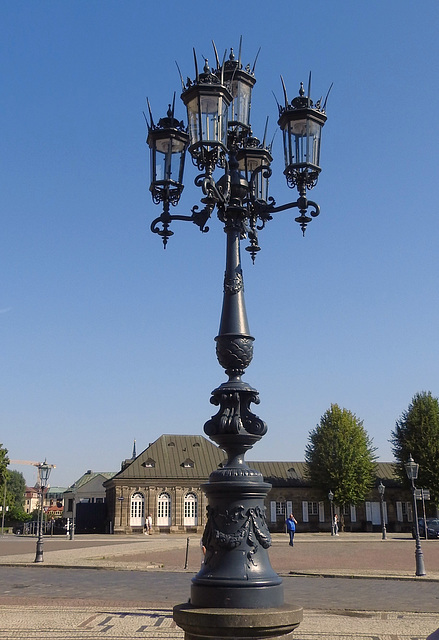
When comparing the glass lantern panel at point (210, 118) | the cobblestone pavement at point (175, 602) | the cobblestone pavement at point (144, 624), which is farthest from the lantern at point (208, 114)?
the cobblestone pavement at point (144, 624)

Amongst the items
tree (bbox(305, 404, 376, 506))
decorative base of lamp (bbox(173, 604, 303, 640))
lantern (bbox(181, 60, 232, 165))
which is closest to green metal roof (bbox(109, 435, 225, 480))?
tree (bbox(305, 404, 376, 506))

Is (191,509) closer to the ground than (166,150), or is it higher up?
closer to the ground

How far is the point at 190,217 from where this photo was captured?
318 inches

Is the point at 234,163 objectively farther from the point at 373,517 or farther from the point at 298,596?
the point at 373,517

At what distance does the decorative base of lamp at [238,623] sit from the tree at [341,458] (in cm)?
5048

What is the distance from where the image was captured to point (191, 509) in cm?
5353

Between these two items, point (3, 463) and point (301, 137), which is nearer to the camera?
point (301, 137)

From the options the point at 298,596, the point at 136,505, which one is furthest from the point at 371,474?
the point at 298,596

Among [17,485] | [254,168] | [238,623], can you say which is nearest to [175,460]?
[254,168]

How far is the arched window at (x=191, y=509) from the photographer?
53.2 metres

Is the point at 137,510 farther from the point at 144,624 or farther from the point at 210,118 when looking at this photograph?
the point at 210,118

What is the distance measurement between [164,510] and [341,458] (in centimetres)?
1624

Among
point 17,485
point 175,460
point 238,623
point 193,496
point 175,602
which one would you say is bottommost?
point 175,602

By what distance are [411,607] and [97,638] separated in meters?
6.56
